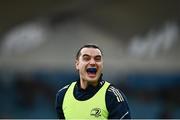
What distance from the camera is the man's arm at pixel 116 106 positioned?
9.73 feet

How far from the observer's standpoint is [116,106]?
297 cm

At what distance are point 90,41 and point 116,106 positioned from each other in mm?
4910

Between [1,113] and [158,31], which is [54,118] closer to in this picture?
[1,113]

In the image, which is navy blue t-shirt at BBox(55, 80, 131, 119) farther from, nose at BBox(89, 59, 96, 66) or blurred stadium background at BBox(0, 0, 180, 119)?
blurred stadium background at BBox(0, 0, 180, 119)

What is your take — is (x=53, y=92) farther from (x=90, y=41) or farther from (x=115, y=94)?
(x=115, y=94)

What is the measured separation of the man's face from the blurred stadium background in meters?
4.59

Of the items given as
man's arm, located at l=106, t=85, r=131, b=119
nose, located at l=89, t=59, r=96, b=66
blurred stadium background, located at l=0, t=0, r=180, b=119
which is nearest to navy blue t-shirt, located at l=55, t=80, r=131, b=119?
man's arm, located at l=106, t=85, r=131, b=119

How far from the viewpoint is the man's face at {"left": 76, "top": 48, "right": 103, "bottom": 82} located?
10.1 ft

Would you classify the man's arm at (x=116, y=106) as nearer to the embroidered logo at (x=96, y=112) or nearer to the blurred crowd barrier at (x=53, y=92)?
the embroidered logo at (x=96, y=112)

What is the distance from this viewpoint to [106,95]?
302 centimetres

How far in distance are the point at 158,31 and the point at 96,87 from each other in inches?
192

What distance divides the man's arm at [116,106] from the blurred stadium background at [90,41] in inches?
186

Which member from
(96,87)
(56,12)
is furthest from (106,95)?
(56,12)

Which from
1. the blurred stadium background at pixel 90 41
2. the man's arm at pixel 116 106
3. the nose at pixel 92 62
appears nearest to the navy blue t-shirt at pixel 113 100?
Answer: the man's arm at pixel 116 106
